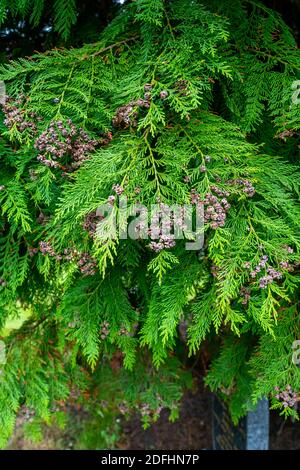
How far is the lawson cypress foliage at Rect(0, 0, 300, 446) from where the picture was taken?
1682mm

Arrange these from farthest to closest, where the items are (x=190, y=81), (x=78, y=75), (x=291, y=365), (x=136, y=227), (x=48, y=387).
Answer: (x=48, y=387)
(x=291, y=365)
(x=78, y=75)
(x=190, y=81)
(x=136, y=227)

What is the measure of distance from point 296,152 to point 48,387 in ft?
6.84

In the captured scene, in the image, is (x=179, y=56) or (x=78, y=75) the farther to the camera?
(x=78, y=75)

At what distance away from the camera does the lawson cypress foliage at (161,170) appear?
1682 millimetres

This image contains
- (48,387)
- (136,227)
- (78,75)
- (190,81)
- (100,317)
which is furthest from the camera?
(48,387)

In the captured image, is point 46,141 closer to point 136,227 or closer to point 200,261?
point 136,227

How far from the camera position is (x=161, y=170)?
5.88 feet

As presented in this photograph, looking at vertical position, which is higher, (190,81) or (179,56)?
(179,56)

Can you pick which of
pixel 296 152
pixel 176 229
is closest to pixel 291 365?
pixel 176 229

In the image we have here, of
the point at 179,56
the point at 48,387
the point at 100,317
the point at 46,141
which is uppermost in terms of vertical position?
the point at 179,56

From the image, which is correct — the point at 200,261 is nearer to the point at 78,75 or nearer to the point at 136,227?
the point at 136,227

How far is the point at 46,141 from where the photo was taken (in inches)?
65.8
